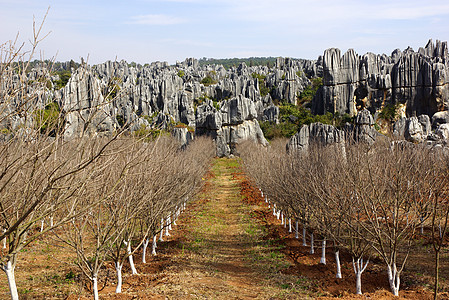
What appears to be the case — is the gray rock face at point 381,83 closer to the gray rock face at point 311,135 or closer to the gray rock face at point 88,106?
the gray rock face at point 311,135

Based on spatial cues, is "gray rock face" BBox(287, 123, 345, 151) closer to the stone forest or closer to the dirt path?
the stone forest

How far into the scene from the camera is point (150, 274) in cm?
1243

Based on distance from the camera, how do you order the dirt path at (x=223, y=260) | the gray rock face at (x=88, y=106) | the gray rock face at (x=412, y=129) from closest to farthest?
the gray rock face at (x=88, y=106) < the dirt path at (x=223, y=260) < the gray rock face at (x=412, y=129)

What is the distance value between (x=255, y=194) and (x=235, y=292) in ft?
73.7

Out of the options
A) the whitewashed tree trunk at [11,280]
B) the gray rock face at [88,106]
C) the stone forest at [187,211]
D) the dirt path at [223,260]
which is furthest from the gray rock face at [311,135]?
the gray rock face at [88,106]

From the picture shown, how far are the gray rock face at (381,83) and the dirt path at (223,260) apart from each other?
50402 mm

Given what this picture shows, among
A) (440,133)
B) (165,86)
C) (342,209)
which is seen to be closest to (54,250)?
(342,209)

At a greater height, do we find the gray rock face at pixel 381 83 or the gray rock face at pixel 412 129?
the gray rock face at pixel 381 83

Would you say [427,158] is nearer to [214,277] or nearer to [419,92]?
[214,277]

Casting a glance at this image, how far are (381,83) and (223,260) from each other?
62.6 metres

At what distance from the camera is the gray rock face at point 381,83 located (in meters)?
62.6

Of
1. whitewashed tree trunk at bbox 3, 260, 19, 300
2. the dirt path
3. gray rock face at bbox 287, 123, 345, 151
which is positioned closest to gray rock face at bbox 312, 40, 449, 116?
gray rock face at bbox 287, 123, 345, 151

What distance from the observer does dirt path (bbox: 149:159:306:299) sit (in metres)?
11.1

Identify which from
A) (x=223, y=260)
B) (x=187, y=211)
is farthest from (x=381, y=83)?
(x=223, y=260)
